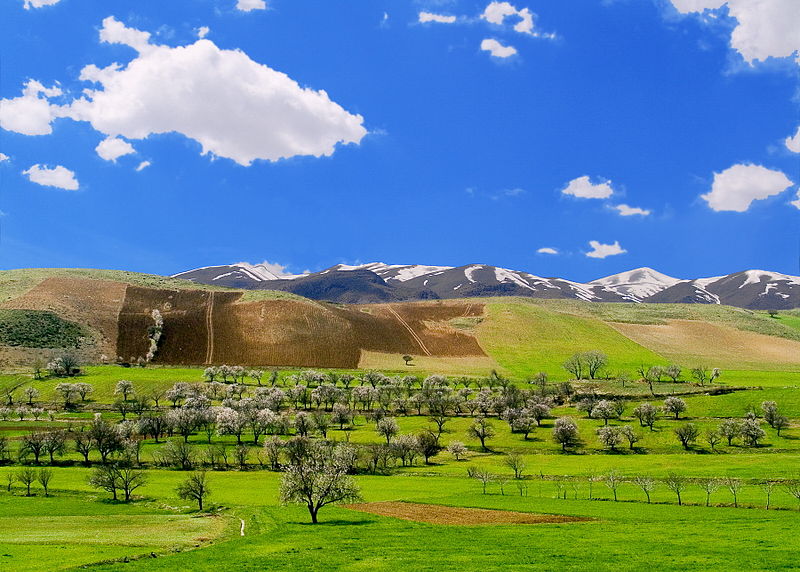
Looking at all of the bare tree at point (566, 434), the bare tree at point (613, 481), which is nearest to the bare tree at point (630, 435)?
the bare tree at point (566, 434)

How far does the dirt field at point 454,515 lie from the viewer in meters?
65.3

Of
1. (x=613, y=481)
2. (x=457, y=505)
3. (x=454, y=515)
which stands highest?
(x=613, y=481)

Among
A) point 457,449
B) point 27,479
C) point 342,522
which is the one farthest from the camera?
point 457,449

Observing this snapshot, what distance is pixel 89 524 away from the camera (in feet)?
217

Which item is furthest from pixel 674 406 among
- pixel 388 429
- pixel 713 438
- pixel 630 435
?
pixel 388 429

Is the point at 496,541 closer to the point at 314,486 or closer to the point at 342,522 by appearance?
the point at 342,522

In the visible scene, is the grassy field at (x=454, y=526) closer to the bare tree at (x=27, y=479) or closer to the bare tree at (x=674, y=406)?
the bare tree at (x=27, y=479)

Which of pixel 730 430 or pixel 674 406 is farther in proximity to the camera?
pixel 674 406

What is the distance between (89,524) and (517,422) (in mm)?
105039

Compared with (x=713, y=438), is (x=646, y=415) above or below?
above

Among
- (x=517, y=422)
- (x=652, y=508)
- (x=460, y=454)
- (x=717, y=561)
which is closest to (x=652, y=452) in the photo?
(x=517, y=422)

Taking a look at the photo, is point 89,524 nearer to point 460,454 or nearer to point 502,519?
point 502,519

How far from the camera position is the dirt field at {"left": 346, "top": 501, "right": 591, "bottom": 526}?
65312 millimetres

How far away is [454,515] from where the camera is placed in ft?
229
